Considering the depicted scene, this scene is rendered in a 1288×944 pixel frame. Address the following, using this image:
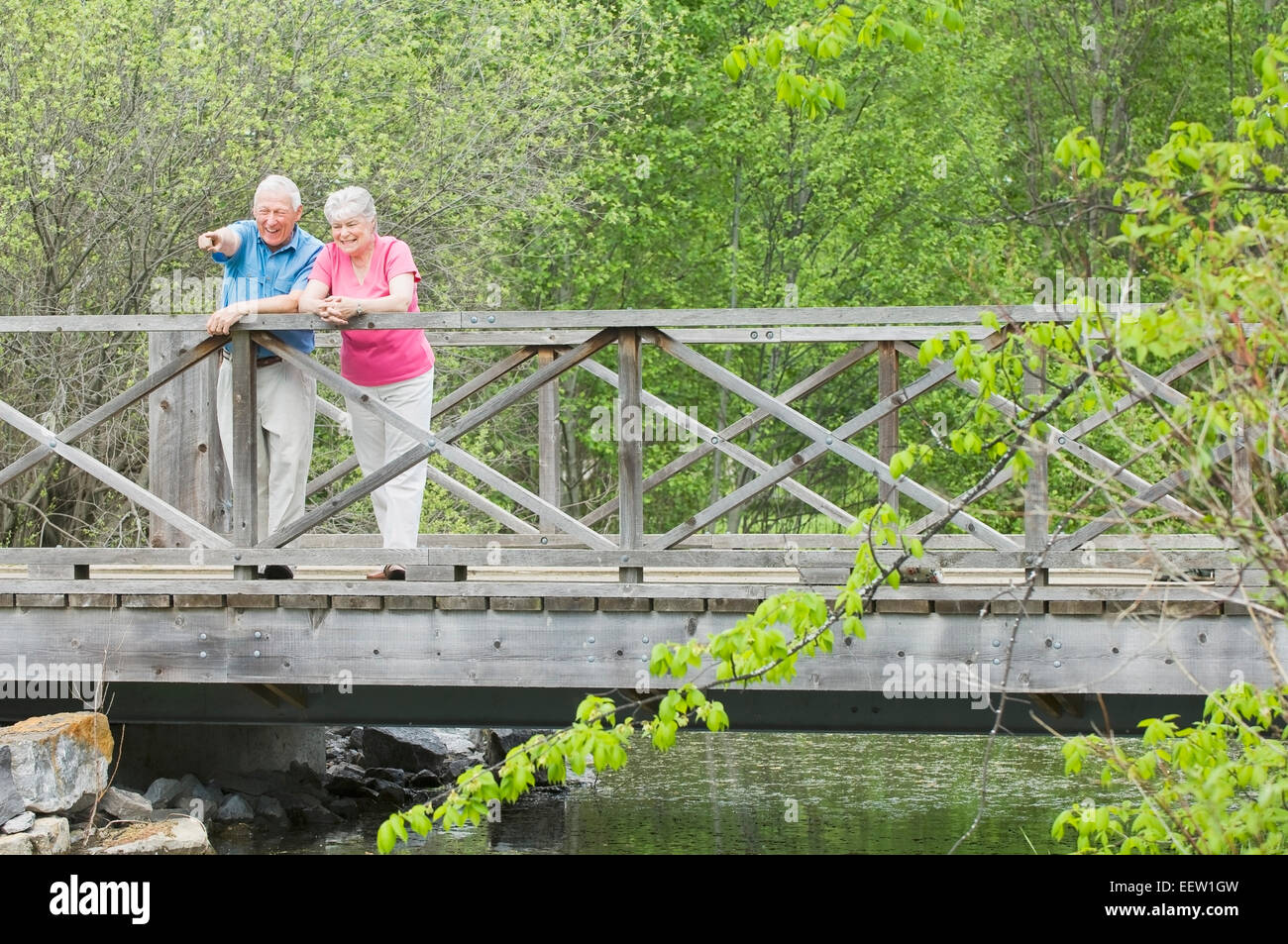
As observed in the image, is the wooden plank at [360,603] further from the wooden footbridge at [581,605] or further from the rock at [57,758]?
the rock at [57,758]

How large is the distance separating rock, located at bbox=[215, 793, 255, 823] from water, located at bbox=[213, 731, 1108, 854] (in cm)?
28

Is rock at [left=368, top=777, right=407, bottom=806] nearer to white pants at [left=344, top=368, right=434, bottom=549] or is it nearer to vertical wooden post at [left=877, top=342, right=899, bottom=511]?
white pants at [left=344, top=368, right=434, bottom=549]

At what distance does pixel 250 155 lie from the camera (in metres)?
12.4

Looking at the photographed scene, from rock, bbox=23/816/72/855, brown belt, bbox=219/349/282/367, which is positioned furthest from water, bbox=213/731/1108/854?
brown belt, bbox=219/349/282/367

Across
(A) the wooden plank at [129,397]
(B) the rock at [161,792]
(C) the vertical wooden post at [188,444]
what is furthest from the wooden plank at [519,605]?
(B) the rock at [161,792]

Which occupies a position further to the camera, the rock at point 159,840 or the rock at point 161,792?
the rock at point 161,792

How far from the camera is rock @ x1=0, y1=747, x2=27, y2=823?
689 centimetres

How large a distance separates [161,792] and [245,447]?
417 cm

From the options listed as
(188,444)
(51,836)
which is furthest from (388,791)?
(188,444)

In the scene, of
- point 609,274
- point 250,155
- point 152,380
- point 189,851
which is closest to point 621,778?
point 189,851

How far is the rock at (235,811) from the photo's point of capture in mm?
9484

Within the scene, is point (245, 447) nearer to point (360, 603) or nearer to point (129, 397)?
point (129, 397)

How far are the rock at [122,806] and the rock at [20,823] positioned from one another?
70 cm
